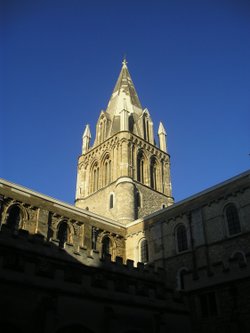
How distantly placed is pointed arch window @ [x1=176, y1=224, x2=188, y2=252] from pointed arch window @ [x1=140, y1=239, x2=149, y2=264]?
3500mm

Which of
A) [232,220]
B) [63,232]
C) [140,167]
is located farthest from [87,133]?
[232,220]

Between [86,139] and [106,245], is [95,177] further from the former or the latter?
[106,245]

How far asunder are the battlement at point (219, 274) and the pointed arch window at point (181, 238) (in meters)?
10.3

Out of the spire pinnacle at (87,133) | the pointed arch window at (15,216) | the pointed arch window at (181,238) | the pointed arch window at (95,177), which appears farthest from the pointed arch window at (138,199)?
the pointed arch window at (15,216)

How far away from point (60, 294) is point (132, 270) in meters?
12.4

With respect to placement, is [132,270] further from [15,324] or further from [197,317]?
[15,324]

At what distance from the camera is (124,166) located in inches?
1628

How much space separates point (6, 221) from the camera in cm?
2483

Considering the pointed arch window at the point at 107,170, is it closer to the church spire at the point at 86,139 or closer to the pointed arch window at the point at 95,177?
the pointed arch window at the point at 95,177

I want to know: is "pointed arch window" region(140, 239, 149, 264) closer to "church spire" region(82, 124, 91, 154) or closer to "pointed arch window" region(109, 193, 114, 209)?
"pointed arch window" region(109, 193, 114, 209)

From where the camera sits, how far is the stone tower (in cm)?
3966

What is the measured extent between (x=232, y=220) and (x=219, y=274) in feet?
32.9

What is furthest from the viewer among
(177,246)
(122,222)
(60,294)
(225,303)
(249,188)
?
(122,222)

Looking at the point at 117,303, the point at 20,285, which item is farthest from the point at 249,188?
the point at 20,285
